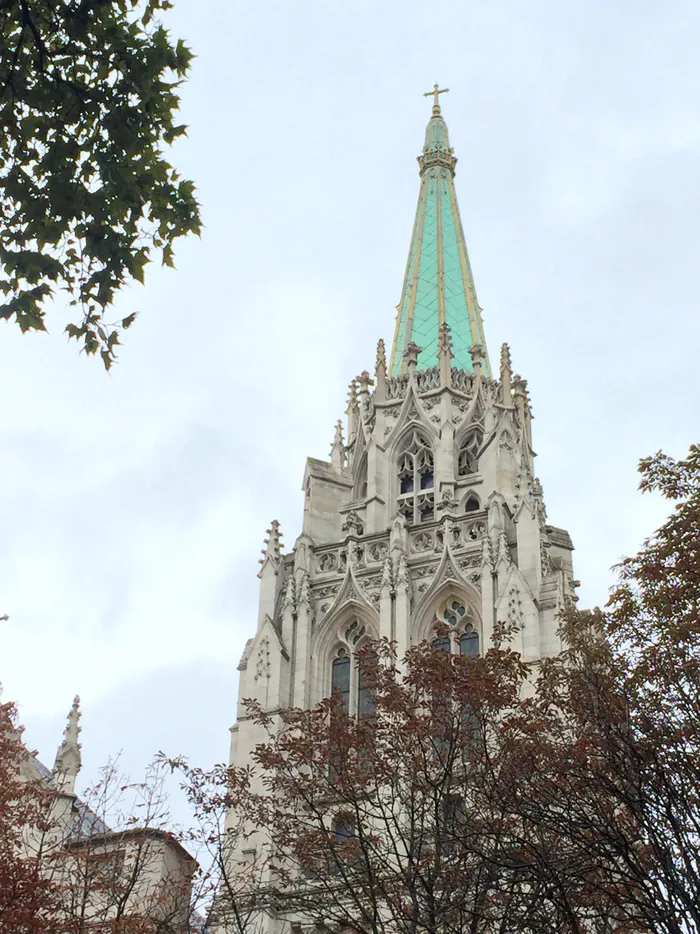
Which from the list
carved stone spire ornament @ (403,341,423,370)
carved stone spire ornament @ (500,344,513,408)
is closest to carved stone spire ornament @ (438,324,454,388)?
carved stone spire ornament @ (403,341,423,370)

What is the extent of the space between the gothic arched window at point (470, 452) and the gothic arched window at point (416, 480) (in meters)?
1.04

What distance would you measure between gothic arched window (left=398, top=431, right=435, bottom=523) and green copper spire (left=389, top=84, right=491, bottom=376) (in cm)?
440

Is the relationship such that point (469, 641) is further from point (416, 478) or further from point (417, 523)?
point (416, 478)

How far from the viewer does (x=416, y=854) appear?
21703 millimetres

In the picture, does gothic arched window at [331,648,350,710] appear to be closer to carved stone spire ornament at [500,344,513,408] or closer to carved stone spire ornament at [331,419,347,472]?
carved stone spire ornament at [331,419,347,472]

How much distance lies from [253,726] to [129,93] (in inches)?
1065

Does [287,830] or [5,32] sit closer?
[5,32]

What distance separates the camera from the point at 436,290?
178 ft

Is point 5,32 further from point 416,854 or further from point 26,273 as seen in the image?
point 416,854

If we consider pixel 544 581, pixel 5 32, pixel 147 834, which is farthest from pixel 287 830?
pixel 544 581

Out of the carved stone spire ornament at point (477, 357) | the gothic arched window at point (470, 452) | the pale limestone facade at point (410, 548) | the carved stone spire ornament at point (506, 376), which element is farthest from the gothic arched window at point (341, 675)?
the carved stone spire ornament at point (477, 357)

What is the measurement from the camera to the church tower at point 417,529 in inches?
1581

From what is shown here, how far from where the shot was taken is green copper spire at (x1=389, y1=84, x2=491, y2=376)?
173 ft

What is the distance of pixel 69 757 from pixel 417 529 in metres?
12.1
